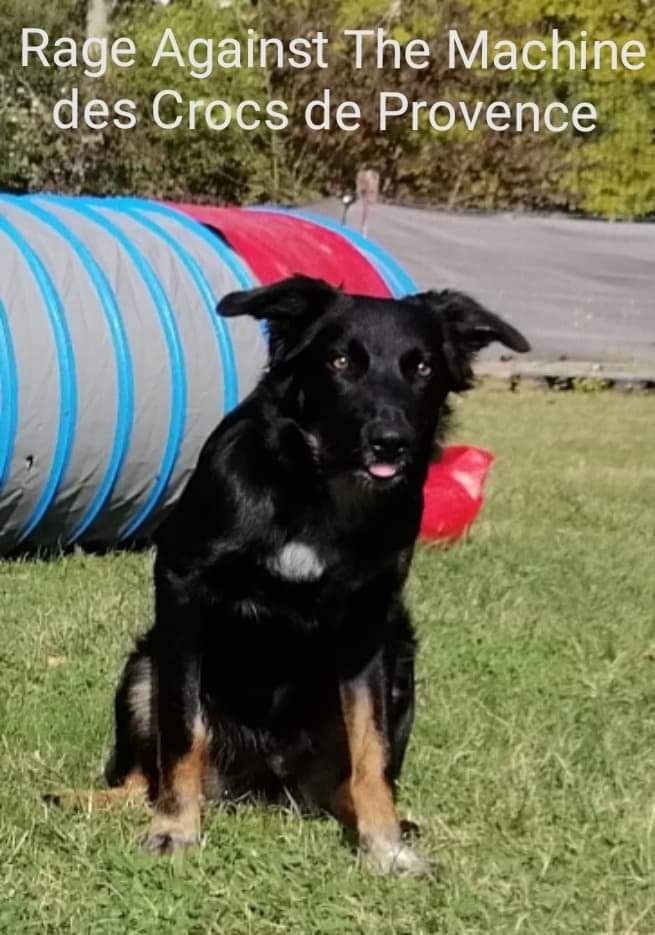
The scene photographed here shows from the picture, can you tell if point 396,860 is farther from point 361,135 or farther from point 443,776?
point 361,135

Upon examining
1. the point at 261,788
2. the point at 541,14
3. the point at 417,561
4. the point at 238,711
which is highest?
the point at 541,14

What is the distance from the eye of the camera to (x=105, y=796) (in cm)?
386

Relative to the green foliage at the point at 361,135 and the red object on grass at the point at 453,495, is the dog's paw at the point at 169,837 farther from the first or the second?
the green foliage at the point at 361,135

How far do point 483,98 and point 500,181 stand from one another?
137 cm

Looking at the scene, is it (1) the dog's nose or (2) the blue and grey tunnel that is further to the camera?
(2) the blue and grey tunnel

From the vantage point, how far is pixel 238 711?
12.6ft

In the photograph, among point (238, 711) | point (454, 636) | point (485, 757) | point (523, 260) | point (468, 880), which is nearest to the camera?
point (468, 880)

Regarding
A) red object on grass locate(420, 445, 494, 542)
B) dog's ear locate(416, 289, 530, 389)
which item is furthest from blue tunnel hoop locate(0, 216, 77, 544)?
dog's ear locate(416, 289, 530, 389)

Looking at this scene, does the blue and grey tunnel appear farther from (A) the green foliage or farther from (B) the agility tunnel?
(A) the green foliage

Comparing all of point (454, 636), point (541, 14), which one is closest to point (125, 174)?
point (541, 14)

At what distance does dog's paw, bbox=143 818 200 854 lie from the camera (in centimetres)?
360

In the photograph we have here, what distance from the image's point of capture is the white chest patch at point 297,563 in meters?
3.65

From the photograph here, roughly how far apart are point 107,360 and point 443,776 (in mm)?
3389

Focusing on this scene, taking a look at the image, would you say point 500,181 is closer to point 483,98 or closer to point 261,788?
point 483,98
